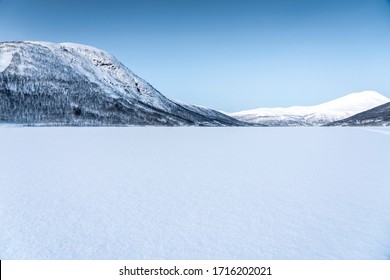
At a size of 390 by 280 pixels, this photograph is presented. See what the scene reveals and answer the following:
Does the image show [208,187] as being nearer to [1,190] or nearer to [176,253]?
[176,253]

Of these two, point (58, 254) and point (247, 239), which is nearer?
point (58, 254)

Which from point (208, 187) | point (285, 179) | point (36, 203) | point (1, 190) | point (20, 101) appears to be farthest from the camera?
point (20, 101)

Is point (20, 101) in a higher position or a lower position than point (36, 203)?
higher

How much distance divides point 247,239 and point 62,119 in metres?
195

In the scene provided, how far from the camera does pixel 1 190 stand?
11523 millimetres

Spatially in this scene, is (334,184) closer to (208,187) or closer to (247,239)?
(208,187)

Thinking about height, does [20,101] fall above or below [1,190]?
above

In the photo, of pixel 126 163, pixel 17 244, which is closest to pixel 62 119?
pixel 126 163

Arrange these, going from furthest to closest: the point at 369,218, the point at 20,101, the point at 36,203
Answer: the point at 20,101
the point at 36,203
the point at 369,218

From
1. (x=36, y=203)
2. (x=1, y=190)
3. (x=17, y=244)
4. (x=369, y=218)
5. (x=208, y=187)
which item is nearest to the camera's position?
(x=17, y=244)

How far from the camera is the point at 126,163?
62.2 ft
